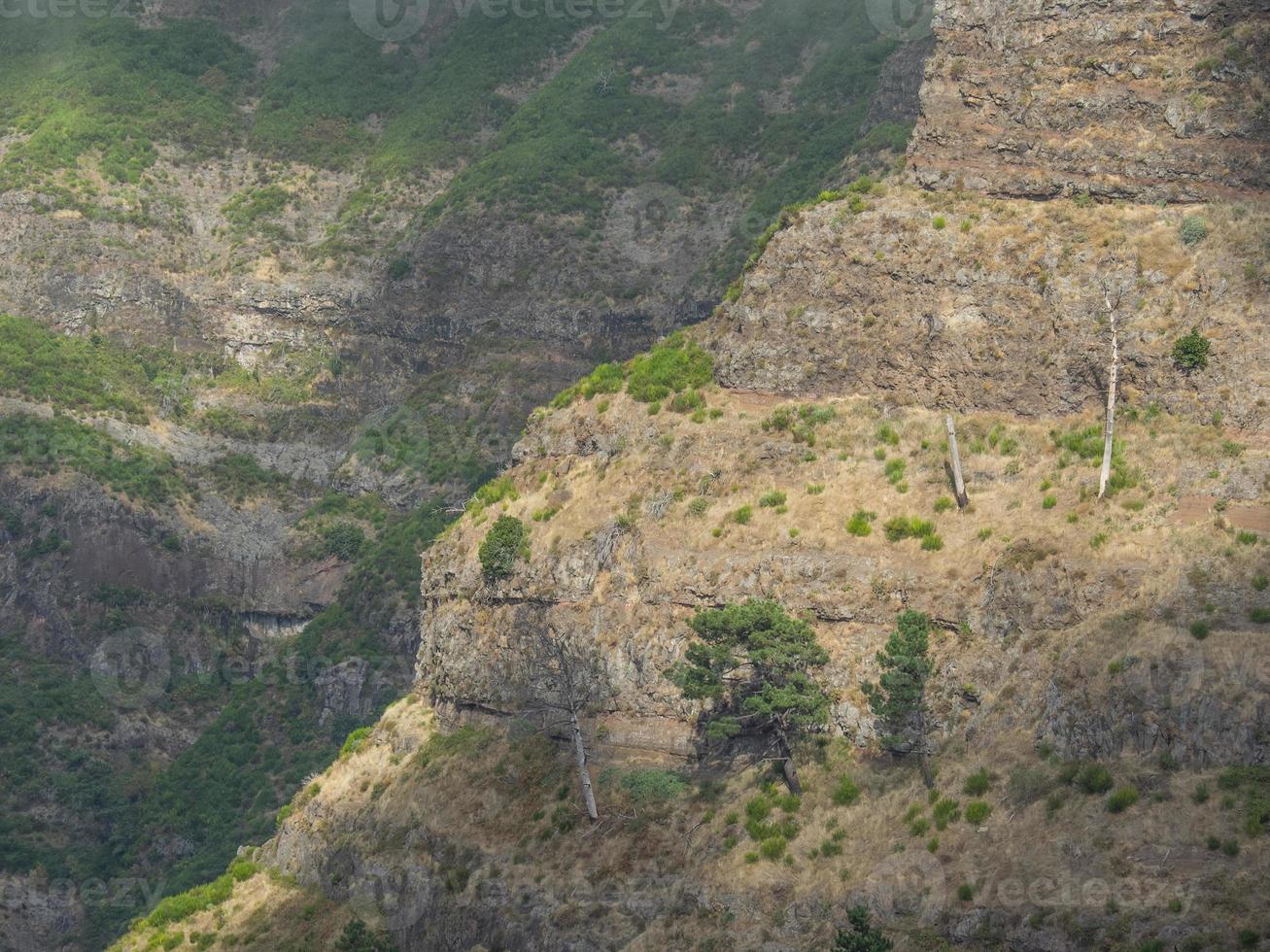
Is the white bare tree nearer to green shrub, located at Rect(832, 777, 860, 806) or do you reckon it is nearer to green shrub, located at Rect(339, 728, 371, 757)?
green shrub, located at Rect(832, 777, 860, 806)

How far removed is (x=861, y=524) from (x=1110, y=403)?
38.7ft

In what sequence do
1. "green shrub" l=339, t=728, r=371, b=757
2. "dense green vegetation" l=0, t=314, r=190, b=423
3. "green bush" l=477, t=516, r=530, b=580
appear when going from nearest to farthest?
"green bush" l=477, t=516, r=530, b=580
"green shrub" l=339, t=728, r=371, b=757
"dense green vegetation" l=0, t=314, r=190, b=423

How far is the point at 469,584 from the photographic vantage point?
323 ft

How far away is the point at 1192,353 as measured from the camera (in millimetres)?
87750

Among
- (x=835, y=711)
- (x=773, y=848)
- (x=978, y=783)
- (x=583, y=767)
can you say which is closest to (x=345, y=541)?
(x=583, y=767)

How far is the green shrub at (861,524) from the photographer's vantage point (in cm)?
8719

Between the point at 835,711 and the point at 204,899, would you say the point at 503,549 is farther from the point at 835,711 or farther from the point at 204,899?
the point at 204,899

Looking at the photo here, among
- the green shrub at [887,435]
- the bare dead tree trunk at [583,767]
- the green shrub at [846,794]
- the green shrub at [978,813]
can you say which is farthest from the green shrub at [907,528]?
the bare dead tree trunk at [583,767]

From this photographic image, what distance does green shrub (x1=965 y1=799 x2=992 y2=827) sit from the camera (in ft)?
245

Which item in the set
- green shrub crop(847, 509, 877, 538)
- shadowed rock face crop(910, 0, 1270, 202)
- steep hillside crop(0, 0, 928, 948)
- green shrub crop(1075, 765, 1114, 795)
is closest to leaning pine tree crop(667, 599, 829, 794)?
green shrub crop(847, 509, 877, 538)

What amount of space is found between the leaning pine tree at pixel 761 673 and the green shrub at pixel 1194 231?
83.7 ft

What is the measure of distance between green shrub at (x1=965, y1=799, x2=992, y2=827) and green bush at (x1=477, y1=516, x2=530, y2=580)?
28483mm

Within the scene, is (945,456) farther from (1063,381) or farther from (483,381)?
(483,381)

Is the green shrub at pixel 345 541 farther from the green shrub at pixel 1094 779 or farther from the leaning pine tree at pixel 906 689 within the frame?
the green shrub at pixel 1094 779
